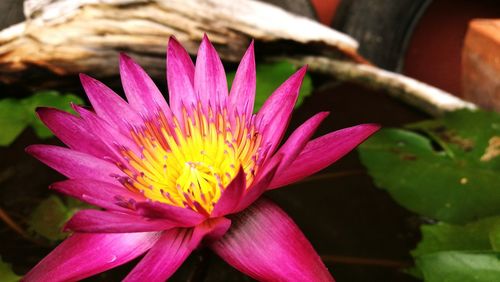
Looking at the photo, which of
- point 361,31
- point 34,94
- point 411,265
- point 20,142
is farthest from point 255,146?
point 361,31

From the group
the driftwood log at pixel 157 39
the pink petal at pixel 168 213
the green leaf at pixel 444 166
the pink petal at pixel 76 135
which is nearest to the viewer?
the pink petal at pixel 168 213

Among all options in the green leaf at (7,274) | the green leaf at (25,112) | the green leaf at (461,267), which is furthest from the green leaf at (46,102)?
the green leaf at (461,267)

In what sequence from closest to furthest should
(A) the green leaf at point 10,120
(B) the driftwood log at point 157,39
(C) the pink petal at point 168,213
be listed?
1. (C) the pink petal at point 168,213
2. (A) the green leaf at point 10,120
3. (B) the driftwood log at point 157,39

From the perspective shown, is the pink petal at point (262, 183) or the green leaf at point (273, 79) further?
the green leaf at point (273, 79)

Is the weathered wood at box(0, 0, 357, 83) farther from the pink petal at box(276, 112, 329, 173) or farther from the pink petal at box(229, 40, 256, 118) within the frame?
the pink petal at box(276, 112, 329, 173)

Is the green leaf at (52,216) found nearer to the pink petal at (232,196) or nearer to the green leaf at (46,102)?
the green leaf at (46,102)

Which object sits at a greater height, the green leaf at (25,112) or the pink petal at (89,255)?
the pink petal at (89,255)

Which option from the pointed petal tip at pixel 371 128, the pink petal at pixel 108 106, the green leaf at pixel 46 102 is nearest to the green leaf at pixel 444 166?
the pointed petal tip at pixel 371 128

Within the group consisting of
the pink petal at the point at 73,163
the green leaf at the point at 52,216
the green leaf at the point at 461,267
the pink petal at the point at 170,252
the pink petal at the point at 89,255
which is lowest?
the green leaf at the point at 52,216
